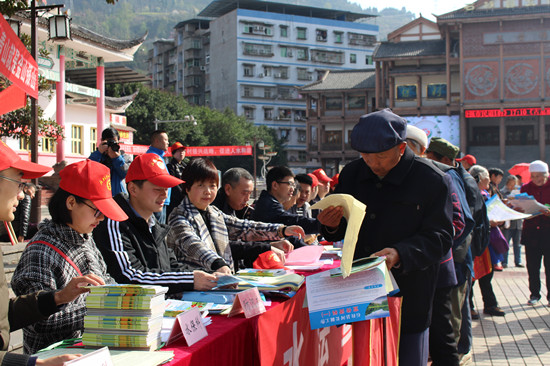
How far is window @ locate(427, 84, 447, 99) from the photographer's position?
3850 cm

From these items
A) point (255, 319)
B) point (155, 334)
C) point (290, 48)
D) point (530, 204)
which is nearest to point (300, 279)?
point (255, 319)

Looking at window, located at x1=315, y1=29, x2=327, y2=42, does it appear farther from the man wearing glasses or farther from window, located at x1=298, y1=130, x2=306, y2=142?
the man wearing glasses

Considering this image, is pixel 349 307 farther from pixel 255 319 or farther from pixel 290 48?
pixel 290 48

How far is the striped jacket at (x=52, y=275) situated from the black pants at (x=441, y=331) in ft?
6.62

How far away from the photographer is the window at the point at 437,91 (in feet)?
126

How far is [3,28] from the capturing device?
4.00 meters

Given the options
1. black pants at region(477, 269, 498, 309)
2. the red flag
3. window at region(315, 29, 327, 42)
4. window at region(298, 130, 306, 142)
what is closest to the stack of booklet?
the red flag

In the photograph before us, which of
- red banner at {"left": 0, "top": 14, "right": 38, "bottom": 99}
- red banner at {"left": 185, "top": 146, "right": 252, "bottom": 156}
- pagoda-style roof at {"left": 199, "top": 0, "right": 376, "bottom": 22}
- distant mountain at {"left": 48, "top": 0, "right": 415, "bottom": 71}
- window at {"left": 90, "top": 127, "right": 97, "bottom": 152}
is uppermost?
distant mountain at {"left": 48, "top": 0, "right": 415, "bottom": 71}

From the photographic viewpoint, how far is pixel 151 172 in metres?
3.10

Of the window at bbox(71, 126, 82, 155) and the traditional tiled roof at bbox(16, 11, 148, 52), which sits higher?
the traditional tiled roof at bbox(16, 11, 148, 52)

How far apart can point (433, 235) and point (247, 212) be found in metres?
3.07

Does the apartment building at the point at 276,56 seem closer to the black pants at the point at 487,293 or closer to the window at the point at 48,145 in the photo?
the window at the point at 48,145

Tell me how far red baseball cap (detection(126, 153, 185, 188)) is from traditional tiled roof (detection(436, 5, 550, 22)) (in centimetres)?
3535

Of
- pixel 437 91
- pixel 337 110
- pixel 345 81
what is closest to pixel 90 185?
pixel 437 91
